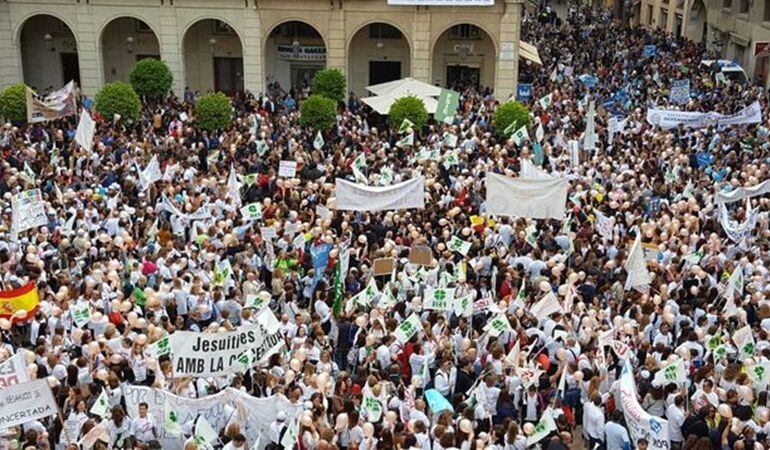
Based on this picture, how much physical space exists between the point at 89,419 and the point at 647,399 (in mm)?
6512

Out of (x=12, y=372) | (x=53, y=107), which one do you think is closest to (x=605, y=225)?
(x=12, y=372)

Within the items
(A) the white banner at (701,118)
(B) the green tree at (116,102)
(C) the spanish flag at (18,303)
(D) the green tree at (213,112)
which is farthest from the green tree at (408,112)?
(C) the spanish flag at (18,303)

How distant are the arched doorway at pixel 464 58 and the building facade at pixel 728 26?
31.4 ft

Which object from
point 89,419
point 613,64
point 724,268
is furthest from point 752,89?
point 89,419

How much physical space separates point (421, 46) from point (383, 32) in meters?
2.99

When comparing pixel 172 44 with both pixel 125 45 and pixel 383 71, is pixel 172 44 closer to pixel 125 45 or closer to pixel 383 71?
pixel 125 45

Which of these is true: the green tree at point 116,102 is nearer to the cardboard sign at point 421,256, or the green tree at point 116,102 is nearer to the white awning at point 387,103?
the white awning at point 387,103

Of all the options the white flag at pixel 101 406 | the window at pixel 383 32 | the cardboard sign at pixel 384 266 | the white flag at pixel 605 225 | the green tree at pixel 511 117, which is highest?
the window at pixel 383 32

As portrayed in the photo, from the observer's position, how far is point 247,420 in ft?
35.7

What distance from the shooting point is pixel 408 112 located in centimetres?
2602

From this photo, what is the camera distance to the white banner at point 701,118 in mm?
23375

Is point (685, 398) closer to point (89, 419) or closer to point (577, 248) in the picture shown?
point (577, 248)

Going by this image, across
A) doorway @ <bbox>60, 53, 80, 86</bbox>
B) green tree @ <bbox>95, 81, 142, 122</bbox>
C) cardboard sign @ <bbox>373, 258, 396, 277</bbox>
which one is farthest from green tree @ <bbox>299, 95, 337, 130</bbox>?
doorway @ <bbox>60, 53, 80, 86</bbox>

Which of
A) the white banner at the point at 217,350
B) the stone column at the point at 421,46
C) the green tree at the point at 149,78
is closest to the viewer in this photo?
the white banner at the point at 217,350
